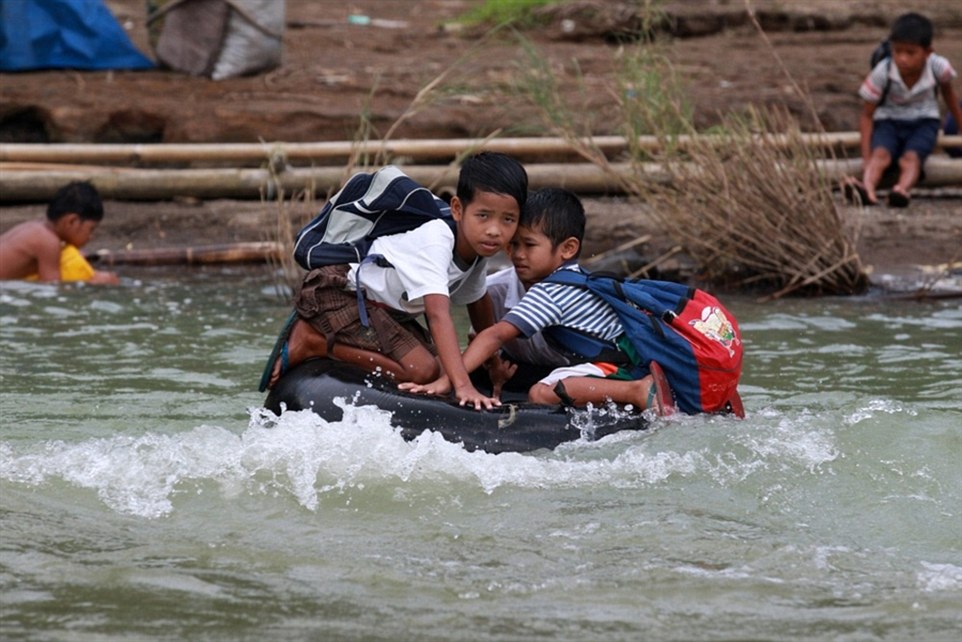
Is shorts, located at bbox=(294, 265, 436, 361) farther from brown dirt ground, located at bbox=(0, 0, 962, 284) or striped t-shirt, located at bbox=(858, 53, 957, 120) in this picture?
striped t-shirt, located at bbox=(858, 53, 957, 120)

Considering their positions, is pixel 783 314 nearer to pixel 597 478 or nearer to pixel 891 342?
pixel 891 342

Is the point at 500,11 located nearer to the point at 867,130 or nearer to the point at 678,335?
the point at 867,130

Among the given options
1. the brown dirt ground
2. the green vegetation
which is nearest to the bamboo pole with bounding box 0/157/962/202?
the brown dirt ground

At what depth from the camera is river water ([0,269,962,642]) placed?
Answer: 4.10m

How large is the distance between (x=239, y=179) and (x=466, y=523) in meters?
6.64

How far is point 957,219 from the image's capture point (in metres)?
10.7

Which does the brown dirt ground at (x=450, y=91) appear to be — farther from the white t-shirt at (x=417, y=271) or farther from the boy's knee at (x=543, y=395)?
the boy's knee at (x=543, y=395)

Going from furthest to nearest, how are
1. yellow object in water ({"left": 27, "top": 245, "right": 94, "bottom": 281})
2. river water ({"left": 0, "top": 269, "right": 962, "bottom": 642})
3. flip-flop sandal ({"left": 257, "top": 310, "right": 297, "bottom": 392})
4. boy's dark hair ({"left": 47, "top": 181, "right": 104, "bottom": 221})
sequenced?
yellow object in water ({"left": 27, "top": 245, "right": 94, "bottom": 281})
boy's dark hair ({"left": 47, "top": 181, "right": 104, "bottom": 221})
flip-flop sandal ({"left": 257, "top": 310, "right": 297, "bottom": 392})
river water ({"left": 0, "top": 269, "right": 962, "bottom": 642})

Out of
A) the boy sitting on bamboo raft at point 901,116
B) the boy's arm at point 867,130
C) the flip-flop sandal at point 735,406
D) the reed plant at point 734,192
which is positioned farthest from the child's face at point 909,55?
the flip-flop sandal at point 735,406

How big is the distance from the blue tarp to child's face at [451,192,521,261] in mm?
8542

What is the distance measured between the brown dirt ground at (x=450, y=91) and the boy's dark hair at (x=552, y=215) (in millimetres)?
3543

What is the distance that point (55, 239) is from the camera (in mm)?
9609

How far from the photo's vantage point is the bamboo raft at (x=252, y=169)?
35.2 ft

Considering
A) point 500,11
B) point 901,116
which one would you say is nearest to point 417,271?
point 901,116
